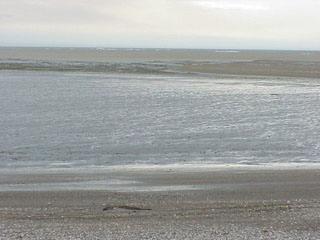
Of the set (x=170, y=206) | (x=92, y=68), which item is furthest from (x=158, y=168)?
(x=92, y=68)

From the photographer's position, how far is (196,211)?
1020 cm

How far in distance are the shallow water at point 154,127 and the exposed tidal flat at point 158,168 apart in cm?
4

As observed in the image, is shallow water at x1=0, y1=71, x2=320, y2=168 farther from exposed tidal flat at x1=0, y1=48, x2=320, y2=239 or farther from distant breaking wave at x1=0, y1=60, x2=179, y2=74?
distant breaking wave at x1=0, y1=60, x2=179, y2=74

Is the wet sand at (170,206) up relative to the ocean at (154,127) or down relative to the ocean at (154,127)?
up

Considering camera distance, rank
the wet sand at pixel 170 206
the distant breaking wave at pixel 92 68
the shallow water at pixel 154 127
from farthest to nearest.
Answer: the distant breaking wave at pixel 92 68 → the shallow water at pixel 154 127 → the wet sand at pixel 170 206

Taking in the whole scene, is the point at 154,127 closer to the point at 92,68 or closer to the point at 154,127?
the point at 154,127

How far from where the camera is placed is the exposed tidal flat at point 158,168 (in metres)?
9.26

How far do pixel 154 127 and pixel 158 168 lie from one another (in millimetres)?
7072

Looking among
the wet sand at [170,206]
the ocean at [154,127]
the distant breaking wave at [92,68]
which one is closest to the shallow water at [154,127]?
the ocean at [154,127]

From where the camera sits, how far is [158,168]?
1498 centimetres

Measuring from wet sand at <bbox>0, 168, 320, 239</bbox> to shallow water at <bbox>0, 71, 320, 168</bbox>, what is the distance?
198 centimetres

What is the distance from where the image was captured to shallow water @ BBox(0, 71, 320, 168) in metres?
16.7

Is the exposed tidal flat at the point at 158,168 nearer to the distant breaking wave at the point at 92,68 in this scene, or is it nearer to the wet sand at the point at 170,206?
the wet sand at the point at 170,206

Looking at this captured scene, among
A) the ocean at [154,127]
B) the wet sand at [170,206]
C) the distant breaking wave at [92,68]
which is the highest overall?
the wet sand at [170,206]
